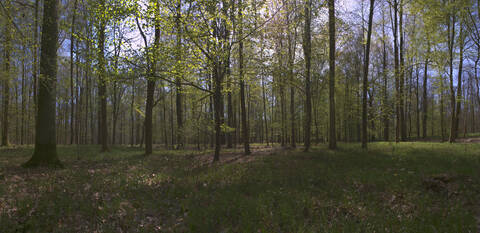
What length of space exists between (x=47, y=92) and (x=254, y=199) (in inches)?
397

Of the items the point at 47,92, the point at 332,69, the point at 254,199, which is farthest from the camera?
the point at 332,69

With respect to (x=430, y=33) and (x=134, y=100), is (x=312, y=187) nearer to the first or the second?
(x=430, y=33)

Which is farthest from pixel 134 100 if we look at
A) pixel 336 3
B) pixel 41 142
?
pixel 336 3

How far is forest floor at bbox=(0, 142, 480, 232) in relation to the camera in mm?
5152

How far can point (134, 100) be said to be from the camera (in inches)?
1427

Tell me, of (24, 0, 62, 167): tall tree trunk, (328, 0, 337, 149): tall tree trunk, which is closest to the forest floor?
(24, 0, 62, 167): tall tree trunk

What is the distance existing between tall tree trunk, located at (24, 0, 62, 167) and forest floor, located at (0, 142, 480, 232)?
0.90 metres

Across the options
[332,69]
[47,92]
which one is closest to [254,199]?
[47,92]

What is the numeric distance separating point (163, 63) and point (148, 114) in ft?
22.9

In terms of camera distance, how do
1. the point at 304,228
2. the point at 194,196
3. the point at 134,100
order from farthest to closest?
1. the point at 134,100
2. the point at 194,196
3. the point at 304,228

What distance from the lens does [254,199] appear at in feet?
22.2

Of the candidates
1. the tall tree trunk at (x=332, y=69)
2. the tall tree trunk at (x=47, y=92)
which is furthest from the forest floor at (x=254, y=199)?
the tall tree trunk at (x=332, y=69)

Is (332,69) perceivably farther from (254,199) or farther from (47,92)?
(47,92)

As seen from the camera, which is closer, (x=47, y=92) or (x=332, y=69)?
(x=47, y=92)
